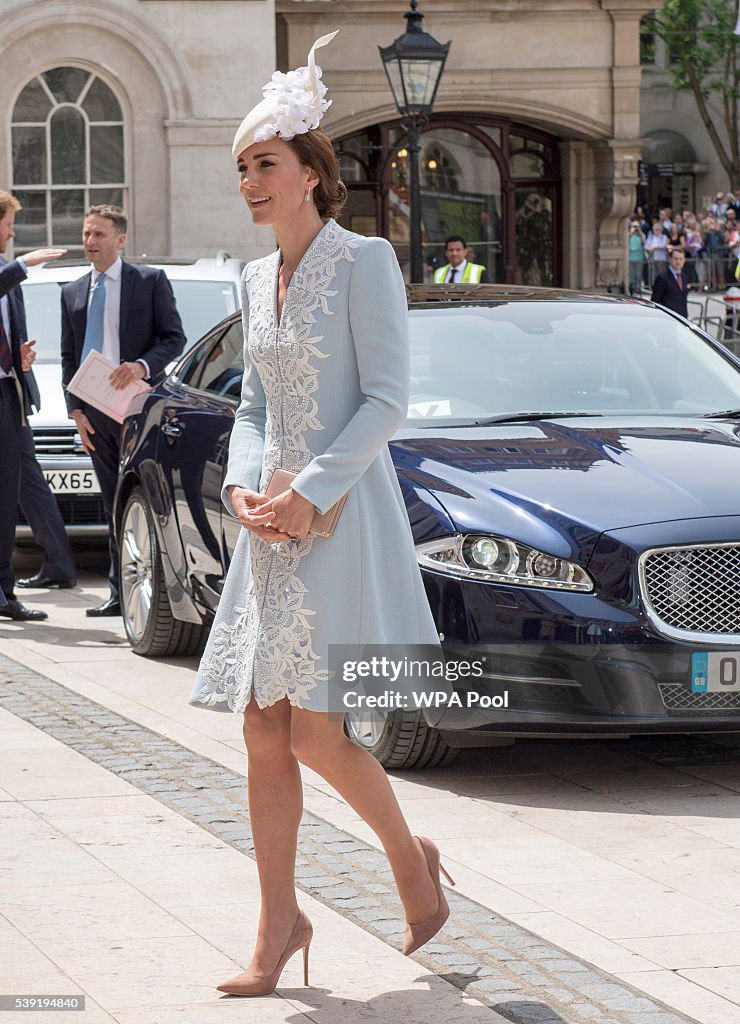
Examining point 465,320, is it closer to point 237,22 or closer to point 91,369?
point 91,369

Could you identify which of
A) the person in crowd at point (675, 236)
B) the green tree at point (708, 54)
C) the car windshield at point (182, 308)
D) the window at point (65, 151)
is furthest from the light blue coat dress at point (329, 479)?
the green tree at point (708, 54)

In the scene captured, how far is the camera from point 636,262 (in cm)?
3359

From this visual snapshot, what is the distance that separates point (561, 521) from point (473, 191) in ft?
78.4

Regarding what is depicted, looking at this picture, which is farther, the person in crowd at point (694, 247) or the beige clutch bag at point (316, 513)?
the person in crowd at point (694, 247)

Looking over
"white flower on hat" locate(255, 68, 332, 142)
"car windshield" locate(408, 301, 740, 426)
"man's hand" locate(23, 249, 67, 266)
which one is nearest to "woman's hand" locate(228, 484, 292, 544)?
"white flower on hat" locate(255, 68, 332, 142)

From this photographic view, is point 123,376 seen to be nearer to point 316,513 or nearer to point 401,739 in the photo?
point 401,739

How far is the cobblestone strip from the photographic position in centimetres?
412

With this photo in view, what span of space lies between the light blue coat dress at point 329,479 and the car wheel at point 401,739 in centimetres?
194

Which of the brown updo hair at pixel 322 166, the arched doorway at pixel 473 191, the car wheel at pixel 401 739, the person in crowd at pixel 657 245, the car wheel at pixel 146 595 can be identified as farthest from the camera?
the person in crowd at pixel 657 245

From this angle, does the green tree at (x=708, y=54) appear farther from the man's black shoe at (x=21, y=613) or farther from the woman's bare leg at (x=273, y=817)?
the woman's bare leg at (x=273, y=817)

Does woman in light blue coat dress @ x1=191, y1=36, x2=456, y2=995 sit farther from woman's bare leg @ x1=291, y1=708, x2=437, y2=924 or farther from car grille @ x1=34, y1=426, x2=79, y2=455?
car grille @ x1=34, y1=426, x2=79, y2=455

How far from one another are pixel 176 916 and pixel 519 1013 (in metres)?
1.04

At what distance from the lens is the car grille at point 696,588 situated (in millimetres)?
5945

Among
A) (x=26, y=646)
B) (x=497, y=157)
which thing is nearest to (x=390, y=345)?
(x=26, y=646)
